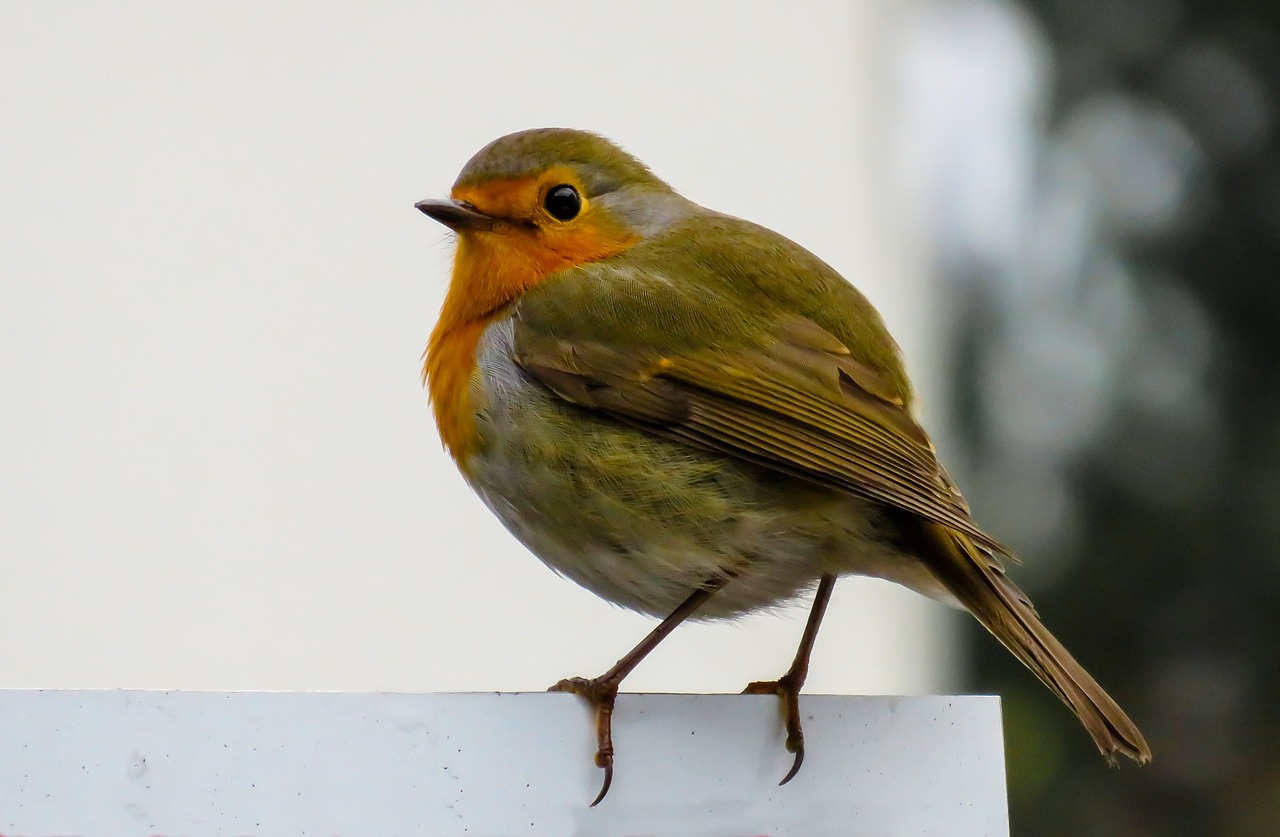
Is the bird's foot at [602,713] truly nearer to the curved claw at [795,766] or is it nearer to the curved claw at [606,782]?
the curved claw at [606,782]

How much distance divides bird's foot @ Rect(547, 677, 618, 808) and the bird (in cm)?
2

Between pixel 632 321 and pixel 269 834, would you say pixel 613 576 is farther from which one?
pixel 269 834

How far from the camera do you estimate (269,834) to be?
4.02 feet

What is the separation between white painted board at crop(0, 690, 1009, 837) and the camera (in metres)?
1.21

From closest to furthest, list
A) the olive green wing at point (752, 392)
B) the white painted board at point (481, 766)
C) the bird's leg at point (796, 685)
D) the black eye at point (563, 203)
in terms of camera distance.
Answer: the white painted board at point (481, 766) → the bird's leg at point (796, 685) → the olive green wing at point (752, 392) → the black eye at point (563, 203)

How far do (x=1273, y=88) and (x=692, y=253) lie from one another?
255 cm

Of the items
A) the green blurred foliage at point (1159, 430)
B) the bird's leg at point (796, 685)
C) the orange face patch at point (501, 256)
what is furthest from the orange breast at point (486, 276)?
the green blurred foliage at point (1159, 430)

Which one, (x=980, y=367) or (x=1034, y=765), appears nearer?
(x=1034, y=765)

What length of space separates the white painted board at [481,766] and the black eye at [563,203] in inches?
30.3

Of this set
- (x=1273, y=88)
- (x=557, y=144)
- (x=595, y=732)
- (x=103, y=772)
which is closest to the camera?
(x=103, y=772)

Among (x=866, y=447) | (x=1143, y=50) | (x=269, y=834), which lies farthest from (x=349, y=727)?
(x=1143, y=50)

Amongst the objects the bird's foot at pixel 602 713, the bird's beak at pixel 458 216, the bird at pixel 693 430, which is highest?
the bird's beak at pixel 458 216

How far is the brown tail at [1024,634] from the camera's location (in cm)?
147

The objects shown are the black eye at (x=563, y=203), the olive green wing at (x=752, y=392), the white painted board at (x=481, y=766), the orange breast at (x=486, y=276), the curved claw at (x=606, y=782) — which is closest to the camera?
the white painted board at (x=481, y=766)
